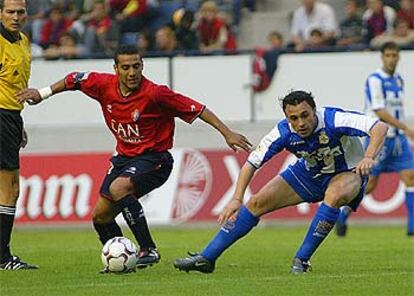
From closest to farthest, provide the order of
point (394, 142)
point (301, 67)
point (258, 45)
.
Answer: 1. point (394, 142)
2. point (301, 67)
3. point (258, 45)

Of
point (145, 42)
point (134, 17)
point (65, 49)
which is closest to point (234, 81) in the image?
point (145, 42)

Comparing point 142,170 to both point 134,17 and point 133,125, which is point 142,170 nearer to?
point 133,125

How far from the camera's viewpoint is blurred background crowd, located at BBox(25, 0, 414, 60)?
21.8 meters

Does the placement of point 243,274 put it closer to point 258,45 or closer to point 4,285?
point 4,285

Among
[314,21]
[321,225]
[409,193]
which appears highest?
[314,21]

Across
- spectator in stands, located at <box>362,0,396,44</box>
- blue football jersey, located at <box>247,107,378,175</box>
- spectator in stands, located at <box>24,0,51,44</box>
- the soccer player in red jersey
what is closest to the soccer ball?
the soccer player in red jersey

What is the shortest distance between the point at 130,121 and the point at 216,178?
808cm

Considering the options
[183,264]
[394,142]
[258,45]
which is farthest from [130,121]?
[258,45]

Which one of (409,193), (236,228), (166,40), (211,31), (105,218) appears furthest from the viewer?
(211,31)

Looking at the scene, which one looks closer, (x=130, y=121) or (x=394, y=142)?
(x=130, y=121)

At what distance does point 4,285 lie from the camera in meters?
10.8

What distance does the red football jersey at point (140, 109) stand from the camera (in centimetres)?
1195

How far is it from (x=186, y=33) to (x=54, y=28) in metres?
2.71

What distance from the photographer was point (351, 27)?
22.1 m
